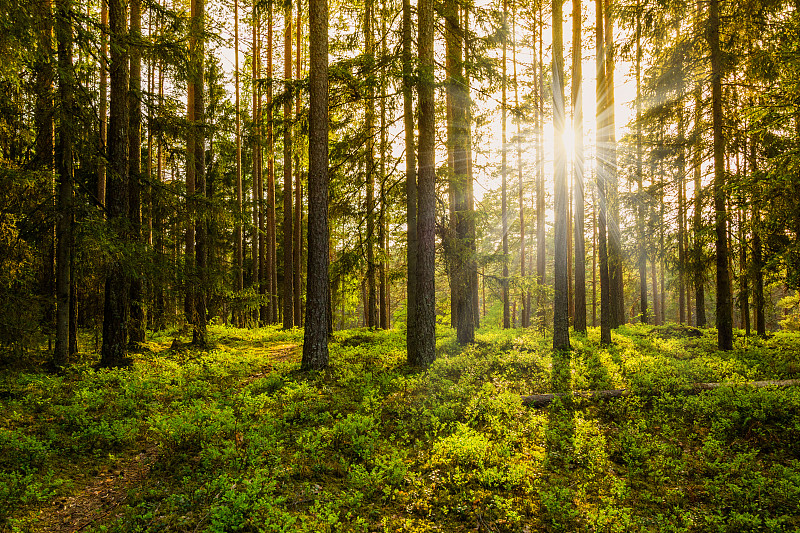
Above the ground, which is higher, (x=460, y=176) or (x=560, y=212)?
(x=460, y=176)

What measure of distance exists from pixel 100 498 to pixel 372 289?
13.6 m

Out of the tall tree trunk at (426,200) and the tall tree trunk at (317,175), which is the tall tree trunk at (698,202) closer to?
the tall tree trunk at (426,200)

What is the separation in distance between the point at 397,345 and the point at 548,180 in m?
16.3

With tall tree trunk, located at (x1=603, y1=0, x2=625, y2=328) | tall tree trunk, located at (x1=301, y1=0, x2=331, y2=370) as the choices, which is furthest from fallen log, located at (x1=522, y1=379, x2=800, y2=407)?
tall tree trunk, located at (x1=603, y1=0, x2=625, y2=328)

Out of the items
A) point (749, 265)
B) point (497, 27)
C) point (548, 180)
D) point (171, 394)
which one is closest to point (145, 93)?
point (171, 394)

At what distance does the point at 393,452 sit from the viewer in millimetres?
5734

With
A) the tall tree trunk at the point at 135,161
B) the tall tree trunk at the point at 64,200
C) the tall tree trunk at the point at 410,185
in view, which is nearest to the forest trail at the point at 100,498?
the tall tree trunk at the point at 64,200

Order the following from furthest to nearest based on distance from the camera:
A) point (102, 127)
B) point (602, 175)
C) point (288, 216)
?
1. point (288, 216)
2. point (602, 175)
3. point (102, 127)

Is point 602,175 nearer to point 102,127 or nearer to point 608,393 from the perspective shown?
point 608,393

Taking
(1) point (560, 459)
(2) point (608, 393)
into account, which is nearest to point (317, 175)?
(1) point (560, 459)

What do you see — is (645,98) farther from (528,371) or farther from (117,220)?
(117,220)

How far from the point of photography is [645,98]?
1391cm

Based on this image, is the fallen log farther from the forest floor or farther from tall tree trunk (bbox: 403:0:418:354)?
tall tree trunk (bbox: 403:0:418:354)

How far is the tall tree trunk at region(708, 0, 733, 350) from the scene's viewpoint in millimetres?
11617
